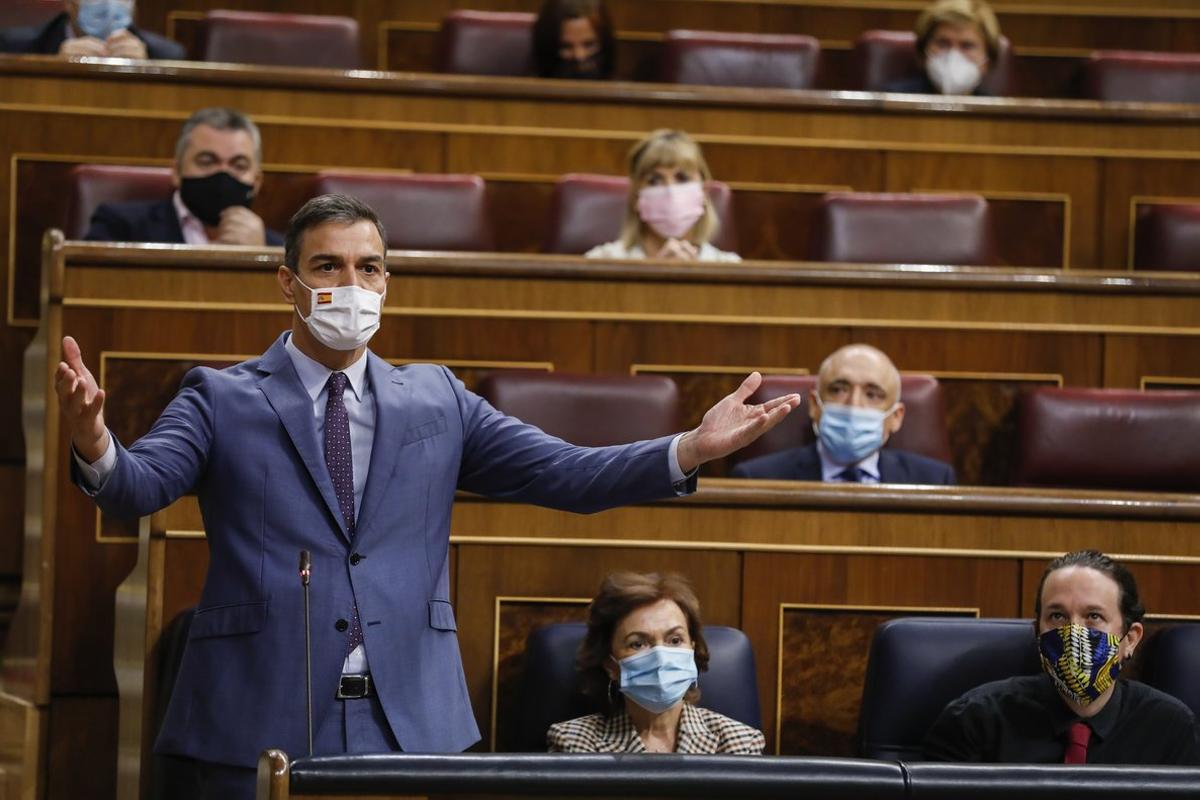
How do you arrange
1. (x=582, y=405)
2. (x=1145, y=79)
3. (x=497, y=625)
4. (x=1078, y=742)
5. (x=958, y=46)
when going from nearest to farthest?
(x=1078, y=742)
(x=497, y=625)
(x=582, y=405)
(x=958, y=46)
(x=1145, y=79)

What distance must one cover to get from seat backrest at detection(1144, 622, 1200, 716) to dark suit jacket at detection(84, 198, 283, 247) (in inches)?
36.1

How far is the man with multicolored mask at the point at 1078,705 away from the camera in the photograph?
3.71 ft

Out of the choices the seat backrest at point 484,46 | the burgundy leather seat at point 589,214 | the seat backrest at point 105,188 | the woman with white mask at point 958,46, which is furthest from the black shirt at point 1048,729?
the seat backrest at point 484,46

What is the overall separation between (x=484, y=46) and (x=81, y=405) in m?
1.51

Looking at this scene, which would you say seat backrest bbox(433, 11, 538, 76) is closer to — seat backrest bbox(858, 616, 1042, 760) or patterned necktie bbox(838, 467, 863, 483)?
patterned necktie bbox(838, 467, 863, 483)

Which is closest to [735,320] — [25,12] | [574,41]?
[574,41]

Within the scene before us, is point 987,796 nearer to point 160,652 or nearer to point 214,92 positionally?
point 160,652

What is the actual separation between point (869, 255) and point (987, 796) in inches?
50.3

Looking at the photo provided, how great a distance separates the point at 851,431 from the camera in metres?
1.51

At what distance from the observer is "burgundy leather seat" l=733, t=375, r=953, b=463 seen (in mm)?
1575

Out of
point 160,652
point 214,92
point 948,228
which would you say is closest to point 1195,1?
point 948,228

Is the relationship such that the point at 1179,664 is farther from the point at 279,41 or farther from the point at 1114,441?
the point at 279,41

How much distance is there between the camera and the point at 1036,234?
2.07m

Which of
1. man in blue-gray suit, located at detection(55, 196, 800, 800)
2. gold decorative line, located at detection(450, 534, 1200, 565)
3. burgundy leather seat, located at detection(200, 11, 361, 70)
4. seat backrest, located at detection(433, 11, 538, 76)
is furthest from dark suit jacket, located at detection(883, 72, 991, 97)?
man in blue-gray suit, located at detection(55, 196, 800, 800)
